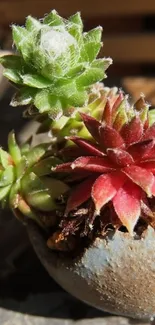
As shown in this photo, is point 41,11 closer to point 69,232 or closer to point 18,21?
point 18,21

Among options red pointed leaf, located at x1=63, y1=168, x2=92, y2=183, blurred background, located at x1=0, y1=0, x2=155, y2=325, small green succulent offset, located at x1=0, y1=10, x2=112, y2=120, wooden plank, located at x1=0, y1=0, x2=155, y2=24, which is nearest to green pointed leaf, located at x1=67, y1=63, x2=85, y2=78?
small green succulent offset, located at x1=0, y1=10, x2=112, y2=120

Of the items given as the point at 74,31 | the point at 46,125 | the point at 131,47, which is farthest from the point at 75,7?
the point at 74,31

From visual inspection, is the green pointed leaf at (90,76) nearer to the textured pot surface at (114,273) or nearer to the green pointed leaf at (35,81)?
the green pointed leaf at (35,81)

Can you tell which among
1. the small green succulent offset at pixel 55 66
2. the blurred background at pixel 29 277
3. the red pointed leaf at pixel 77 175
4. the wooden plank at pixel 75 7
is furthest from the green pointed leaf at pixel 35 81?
the wooden plank at pixel 75 7

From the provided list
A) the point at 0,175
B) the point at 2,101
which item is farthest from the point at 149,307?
the point at 2,101

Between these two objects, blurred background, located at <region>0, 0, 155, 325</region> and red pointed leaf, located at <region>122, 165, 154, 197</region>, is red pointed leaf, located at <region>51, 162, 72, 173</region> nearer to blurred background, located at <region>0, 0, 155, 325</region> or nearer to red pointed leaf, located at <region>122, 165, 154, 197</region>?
red pointed leaf, located at <region>122, 165, 154, 197</region>
